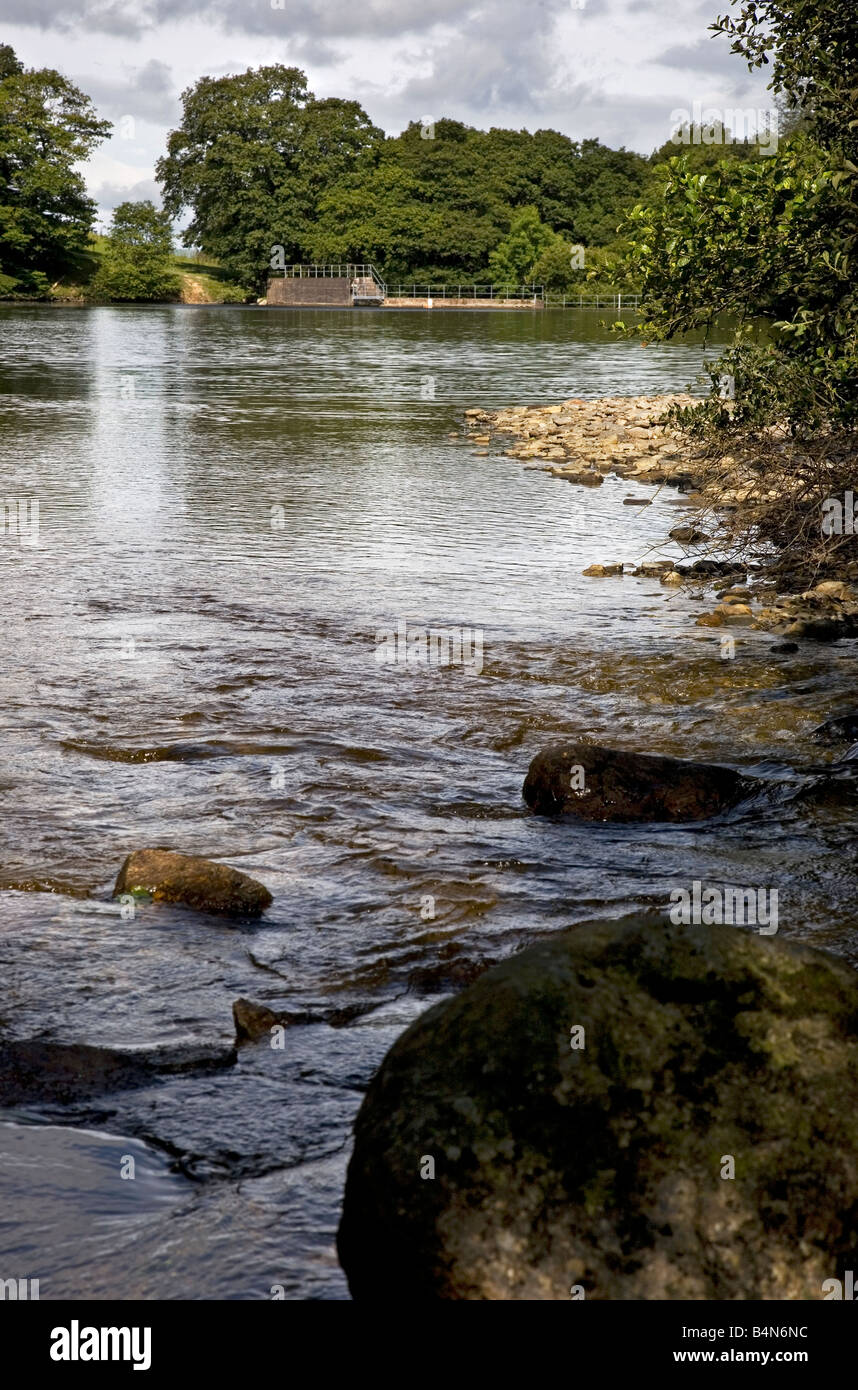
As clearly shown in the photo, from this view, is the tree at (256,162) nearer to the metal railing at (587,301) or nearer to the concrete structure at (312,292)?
the concrete structure at (312,292)

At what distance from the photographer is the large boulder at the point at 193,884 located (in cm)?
725

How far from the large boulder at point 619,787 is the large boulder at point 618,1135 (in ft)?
13.8

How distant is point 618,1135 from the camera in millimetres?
4047

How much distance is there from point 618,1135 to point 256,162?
136 meters

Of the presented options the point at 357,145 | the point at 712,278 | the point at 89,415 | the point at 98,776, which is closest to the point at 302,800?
the point at 98,776

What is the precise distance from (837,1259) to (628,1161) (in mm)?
668

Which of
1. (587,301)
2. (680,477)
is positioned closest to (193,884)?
(680,477)

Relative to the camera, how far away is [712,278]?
11977 mm

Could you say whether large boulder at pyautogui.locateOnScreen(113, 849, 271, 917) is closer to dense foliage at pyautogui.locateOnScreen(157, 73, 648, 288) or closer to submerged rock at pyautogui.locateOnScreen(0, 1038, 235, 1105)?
submerged rock at pyautogui.locateOnScreen(0, 1038, 235, 1105)

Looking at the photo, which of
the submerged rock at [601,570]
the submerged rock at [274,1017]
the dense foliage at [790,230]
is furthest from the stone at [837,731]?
the submerged rock at [601,570]

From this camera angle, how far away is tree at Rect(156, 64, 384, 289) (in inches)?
5049

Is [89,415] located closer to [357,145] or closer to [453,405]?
[453,405]

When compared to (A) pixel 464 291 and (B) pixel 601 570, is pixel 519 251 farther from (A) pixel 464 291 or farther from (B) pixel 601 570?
(B) pixel 601 570

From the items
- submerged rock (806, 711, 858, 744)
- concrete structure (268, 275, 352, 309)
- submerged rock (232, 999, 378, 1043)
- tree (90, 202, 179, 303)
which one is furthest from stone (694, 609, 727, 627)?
tree (90, 202, 179, 303)
